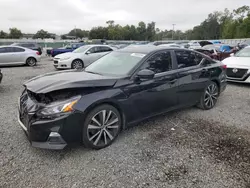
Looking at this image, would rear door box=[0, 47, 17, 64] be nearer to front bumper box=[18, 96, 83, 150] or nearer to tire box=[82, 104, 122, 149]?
front bumper box=[18, 96, 83, 150]

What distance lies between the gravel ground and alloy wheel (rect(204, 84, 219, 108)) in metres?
0.73

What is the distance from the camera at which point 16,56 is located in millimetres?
12562

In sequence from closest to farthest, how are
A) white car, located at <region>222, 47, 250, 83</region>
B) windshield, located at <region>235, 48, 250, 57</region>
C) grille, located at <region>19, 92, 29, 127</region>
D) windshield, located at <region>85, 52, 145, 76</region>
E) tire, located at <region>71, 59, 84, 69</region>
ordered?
grille, located at <region>19, 92, 29, 127</region>, windshield, located at <region>85, 52, 145, 76</region>, white car, located at <region>222, 47, 250, 83</region>, windshield, located at <region>235, 48, 250, 57</region>, tire, located at <region>71, 59, 84, 69</region>

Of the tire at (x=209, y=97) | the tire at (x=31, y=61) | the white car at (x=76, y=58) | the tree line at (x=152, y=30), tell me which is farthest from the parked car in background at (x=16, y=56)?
the tree line at (x=152, y=30)

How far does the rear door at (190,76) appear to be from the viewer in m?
4.05

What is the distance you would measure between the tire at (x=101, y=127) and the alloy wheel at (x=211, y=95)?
2508mm

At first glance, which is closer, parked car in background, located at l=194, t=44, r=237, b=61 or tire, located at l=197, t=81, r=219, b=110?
tire, located at l=197, t=81, r=219, b=110

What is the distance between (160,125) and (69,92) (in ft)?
6.45

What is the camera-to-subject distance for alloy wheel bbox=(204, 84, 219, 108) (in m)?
4.69

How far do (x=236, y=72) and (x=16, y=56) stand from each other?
12.2 metres

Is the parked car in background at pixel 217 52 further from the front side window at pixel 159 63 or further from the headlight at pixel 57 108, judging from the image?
the headlight at pixel 57 108

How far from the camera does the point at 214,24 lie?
9425 centimetres

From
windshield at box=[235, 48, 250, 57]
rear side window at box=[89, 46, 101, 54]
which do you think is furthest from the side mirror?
rear side window at box=[89, 46, 101, 54]

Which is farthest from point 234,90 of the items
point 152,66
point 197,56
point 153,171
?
point 153,171
